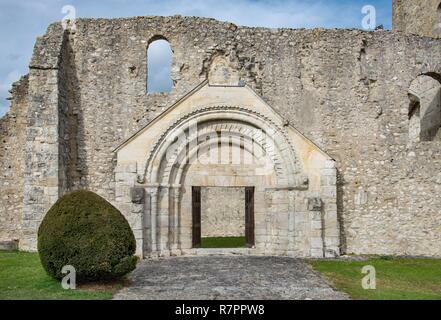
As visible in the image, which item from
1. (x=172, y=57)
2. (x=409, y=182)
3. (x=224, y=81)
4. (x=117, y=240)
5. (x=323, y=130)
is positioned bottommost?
(x=117, y=240)

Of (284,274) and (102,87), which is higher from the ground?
(102,87)

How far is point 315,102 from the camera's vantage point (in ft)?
46.4

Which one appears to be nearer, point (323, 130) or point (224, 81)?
point (224, 81)

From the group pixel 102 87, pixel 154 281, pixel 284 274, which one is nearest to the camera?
pixel 154 281

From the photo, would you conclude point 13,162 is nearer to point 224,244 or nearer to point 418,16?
point 224,244

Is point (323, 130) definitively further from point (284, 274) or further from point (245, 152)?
point (284, 274)

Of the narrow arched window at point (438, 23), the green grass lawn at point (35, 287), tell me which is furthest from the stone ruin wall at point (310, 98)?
the green grass lawn at point (35, 287)

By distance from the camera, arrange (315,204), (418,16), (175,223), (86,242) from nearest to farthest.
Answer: (86,242) → (315,204) → (175,223) → (418,16)

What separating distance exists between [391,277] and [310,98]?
6.00m

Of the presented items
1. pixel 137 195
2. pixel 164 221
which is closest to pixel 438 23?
pixel 164 221

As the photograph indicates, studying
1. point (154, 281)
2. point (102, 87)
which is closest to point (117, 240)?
point (154, 281)

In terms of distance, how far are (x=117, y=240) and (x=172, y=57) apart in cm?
713

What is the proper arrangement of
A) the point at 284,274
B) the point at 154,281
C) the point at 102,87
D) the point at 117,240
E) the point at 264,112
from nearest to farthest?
the point at 117,240, the point at 154,281, the point at 284,274, the point at 264,112, the point at 102,87

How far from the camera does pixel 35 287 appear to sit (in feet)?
26.2
